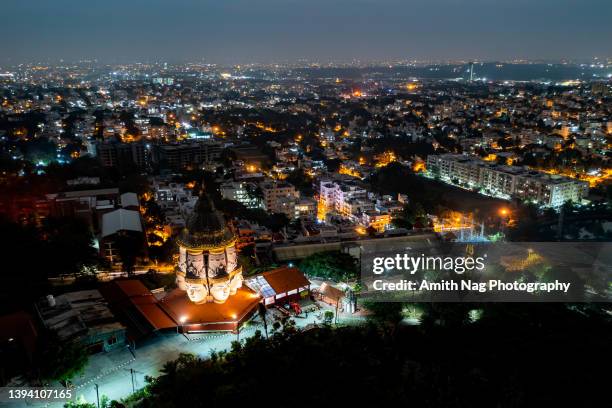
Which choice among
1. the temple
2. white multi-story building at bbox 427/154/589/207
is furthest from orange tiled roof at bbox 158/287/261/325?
white multi-story building at bbox 427/154/589/207

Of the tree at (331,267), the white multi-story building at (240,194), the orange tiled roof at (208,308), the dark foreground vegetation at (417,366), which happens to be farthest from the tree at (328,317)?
the white multi-story building at (240,194)

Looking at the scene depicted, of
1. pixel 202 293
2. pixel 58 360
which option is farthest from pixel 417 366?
pixel 58 360

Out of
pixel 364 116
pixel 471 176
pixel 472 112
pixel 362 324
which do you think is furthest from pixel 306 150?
pixel 362 324

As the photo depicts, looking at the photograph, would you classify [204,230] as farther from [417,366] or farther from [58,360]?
[417,366]

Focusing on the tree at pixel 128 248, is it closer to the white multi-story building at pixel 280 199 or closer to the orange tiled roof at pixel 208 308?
the orange tiled roof at pixel 208 308

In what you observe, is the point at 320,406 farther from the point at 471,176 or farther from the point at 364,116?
the point at 364,116

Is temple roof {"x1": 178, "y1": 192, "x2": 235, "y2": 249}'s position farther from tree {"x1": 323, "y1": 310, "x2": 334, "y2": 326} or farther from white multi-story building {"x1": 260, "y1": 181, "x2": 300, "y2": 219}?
white multi-story building {"x1": 260, "y1": 181, "x2": 300, "y2": 219}
